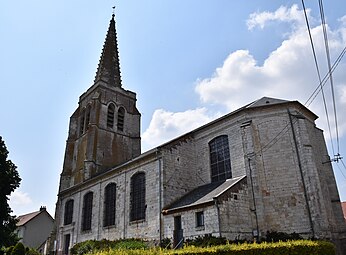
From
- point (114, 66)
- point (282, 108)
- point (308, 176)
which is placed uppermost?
point (114, 66)

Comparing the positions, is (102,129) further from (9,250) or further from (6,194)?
(9,250)

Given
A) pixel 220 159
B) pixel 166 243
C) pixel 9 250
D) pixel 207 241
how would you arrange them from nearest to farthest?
pixel 207 241 → pixel 166 243 → pixel 220 159 → pixel 9 250

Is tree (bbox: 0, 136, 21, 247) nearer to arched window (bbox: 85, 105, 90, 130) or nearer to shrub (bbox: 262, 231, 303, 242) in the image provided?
arched window (bbox: 85, 105, 90, 130)

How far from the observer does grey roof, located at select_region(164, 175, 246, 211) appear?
15.9 metres

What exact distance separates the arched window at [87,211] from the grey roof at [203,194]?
10.0 meters

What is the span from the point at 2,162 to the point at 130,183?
342 inches

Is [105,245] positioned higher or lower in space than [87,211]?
lower

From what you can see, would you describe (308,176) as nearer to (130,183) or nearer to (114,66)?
(130,183)

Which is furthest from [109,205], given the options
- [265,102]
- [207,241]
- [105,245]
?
[265,102]

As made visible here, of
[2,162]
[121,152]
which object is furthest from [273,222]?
[121,152]

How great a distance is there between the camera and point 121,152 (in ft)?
106

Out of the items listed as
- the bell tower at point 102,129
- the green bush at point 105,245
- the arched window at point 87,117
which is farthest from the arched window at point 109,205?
the arched window at point 87,117

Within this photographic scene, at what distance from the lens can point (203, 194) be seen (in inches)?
678

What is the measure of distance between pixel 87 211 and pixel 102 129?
923 cm
